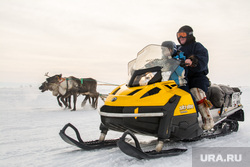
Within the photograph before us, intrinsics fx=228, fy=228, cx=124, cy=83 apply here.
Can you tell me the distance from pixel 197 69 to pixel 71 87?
9.46 metres

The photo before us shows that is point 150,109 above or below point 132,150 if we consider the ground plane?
above

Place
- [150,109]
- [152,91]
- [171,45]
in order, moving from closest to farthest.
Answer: [150,109] < [152,91] < [171,45]

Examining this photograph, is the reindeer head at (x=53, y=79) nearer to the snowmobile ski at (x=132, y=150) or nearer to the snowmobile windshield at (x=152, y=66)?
the snowmobile windshield at (x=152, y=66)

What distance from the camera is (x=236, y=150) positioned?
332 centimetres

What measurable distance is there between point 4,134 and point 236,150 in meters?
4.39

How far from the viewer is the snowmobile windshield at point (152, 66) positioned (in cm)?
318

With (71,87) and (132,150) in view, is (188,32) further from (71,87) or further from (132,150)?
A: (71,87)

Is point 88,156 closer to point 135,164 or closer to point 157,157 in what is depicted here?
point 135,164

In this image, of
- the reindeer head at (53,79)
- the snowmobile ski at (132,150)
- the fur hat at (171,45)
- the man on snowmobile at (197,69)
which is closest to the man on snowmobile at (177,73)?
the fur hat at (171,45)

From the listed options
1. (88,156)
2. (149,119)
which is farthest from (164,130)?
(88,156)

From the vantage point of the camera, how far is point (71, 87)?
12133 millimetres

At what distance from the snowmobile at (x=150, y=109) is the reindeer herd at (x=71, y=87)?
891 cm

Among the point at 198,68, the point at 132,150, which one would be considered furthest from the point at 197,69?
the point at 132,150

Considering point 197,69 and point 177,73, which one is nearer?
point 177,73
